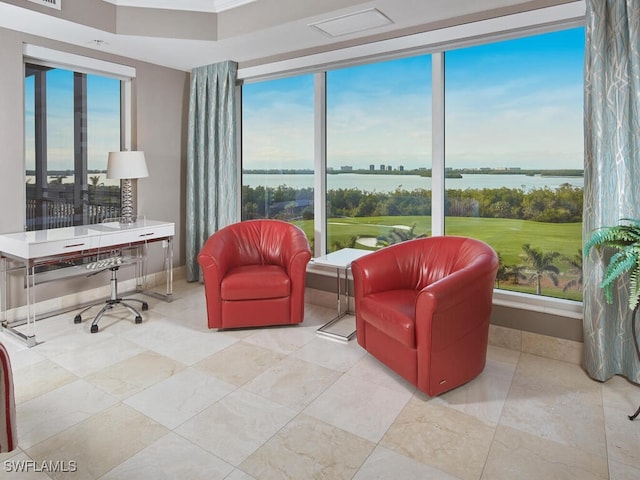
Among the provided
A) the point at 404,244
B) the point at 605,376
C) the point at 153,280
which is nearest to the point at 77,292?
the point at 153,280

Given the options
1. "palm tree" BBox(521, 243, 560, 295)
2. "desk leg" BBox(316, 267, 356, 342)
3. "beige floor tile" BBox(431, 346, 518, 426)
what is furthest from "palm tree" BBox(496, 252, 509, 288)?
"desk leg" BBox(316, 267, 356, 342)

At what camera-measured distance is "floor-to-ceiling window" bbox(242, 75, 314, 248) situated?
450 centimetres

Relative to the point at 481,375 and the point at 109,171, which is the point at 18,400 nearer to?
the point at 109,171

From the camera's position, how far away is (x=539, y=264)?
3.34m

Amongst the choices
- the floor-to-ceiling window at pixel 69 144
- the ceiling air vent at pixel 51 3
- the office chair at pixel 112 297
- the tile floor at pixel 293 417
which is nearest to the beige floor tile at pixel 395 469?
the tile floor at pixel 293 417

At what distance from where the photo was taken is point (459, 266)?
2.93m

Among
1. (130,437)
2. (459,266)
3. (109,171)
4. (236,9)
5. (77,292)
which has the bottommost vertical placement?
(130,437)

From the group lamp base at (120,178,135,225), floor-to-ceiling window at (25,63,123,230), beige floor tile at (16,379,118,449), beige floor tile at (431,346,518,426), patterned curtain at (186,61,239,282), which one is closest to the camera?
beige floor tile at (16,379,118,449)

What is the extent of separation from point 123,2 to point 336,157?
89.7 inches

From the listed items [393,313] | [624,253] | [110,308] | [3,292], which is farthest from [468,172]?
[3,292]

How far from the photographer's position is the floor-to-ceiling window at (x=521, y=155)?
124 inches

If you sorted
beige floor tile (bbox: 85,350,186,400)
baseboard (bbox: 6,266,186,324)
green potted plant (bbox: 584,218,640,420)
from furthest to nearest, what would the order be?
baseboard (bbox: 6,266,186,324) < beige floor tile (bbox: 85,350,186,400) < green potted plant (bbox: 584,218,640,420)

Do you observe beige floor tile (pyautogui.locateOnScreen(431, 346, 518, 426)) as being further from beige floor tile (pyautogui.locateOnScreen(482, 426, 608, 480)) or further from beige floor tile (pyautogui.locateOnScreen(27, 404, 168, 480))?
beige floor tile (pyautogui.locateOnScreen(27, 404, 168, 480))

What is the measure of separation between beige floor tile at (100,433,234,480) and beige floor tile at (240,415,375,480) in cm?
14
